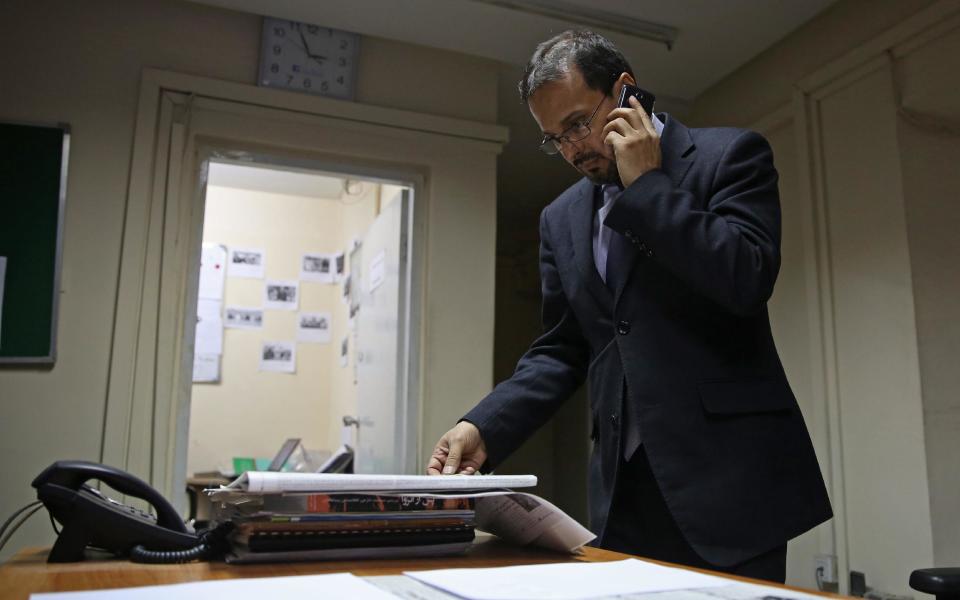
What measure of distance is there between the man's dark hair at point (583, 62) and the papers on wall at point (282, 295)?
3.97m

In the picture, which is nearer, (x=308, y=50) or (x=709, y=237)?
(x=709, y=237)

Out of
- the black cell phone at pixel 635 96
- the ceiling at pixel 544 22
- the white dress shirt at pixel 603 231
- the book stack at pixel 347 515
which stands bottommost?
the book stack at pixel 347 515

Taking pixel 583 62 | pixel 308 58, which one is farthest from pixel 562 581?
pixel 308 58

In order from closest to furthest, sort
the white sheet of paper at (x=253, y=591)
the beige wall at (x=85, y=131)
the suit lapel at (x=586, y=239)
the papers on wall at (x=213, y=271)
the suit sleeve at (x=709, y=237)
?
the white sheet of paper at (x=253, y=591) < the suit sleeve at (x=709, y=237) < the suit lapel at (x=586, y=239) < the beige wall at (x=85, y=131) < the papers on wall at (x=213, y=271)

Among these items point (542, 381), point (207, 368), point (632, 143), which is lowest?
point (542, 381)

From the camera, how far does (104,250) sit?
8.89 feet

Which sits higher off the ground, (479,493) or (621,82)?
(621,82)

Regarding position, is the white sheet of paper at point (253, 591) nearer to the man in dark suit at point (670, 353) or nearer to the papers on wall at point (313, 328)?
the man in dark suit at point (670, 353)

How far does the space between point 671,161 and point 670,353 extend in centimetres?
31

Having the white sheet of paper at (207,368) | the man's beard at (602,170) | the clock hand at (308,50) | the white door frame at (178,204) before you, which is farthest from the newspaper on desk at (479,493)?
the white sheet of paper at (207,368)

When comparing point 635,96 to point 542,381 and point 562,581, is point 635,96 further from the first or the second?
point 562,581

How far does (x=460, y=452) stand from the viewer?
1.12 m

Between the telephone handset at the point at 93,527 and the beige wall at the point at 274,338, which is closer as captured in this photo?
the telephone handset at the point at 93,527

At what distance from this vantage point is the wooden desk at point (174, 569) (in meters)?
0.66
